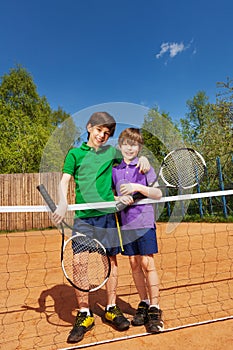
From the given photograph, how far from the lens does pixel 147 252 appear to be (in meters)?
2.52

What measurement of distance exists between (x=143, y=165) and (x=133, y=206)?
363 millimetres

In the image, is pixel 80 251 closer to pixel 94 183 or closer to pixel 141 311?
pixel 94 183

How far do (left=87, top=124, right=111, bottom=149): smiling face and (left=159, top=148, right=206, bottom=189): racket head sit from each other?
0.75m

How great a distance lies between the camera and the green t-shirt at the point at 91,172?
2.44 metres

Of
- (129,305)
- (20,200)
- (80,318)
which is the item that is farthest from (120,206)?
(20,200)

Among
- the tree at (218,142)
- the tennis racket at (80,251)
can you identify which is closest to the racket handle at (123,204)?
the tennis racket at (80,251)

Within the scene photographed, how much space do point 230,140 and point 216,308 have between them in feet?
41.4

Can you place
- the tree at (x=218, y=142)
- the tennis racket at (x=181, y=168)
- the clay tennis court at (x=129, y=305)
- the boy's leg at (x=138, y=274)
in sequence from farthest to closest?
1. the tree at (x=218, y=142)
2. the tennis racket at (x=181, y=168)
3. the boy's leg at (x=138, y=274)
4. the clay tennis court at (x=129, y=305)

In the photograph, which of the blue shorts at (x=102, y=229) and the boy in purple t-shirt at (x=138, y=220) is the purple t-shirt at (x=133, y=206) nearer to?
the boy in purple t-shirt at (x=138, y=220)

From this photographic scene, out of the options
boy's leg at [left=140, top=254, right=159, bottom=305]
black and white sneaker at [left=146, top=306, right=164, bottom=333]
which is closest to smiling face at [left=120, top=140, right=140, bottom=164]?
boy's leg at [left=140, top=254, right=159, bottom=305]

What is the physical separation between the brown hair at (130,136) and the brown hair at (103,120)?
0.36 feet

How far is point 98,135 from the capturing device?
248 centimetres

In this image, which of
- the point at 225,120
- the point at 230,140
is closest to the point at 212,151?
the point at 230,140

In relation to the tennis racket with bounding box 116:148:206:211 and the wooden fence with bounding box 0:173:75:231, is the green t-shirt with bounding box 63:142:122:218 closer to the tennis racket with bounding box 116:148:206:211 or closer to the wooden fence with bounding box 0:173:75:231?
the tennis racket with bounding box 116:148:206:211
